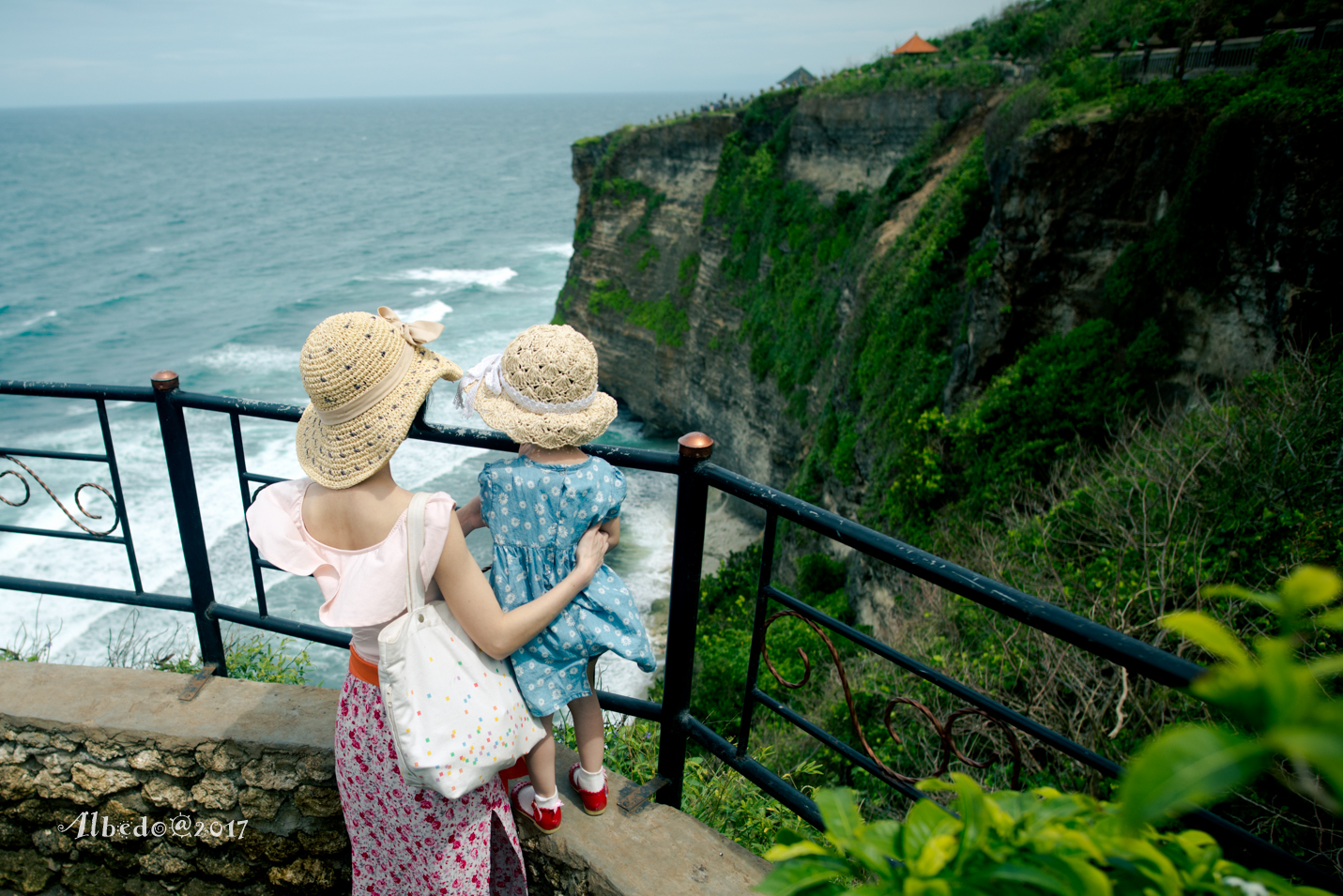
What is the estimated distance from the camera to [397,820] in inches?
79.1

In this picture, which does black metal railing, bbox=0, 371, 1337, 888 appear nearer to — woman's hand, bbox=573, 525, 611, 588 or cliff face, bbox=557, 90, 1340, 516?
woman's hand, bbox=573, 525, 611, 588

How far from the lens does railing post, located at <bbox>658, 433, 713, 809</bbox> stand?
2.12 meters

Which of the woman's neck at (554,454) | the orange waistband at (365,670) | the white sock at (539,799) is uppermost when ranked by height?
the woman's neck at (554,454)

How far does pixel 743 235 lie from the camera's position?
79.7 ft

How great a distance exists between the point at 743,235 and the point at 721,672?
1601cm

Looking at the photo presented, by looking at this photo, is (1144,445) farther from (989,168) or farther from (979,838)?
(979,838)

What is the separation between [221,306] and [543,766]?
45.6 m

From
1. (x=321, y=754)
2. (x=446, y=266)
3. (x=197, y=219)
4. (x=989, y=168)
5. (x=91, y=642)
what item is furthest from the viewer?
(x=197, y=219)

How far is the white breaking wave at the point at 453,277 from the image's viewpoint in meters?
47.8

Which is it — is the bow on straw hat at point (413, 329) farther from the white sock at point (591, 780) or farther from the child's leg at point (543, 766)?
the white sock at point (591, 780)

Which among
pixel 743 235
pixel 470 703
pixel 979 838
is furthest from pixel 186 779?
pixel 743 235

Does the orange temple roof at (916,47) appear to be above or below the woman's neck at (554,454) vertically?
above

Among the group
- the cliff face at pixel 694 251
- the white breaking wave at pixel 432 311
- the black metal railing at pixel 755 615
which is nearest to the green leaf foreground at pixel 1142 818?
the black metal railing at pixel 755 615

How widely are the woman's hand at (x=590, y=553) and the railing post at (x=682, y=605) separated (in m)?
0.20
